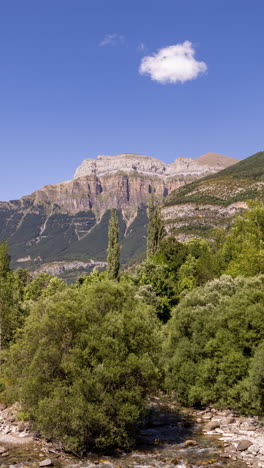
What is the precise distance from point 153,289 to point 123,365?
46846mm

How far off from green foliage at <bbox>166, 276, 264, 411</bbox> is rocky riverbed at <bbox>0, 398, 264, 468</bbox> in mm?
2088

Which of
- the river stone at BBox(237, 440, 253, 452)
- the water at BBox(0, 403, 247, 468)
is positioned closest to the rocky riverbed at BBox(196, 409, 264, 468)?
the river stone at BBox(237, 440, 253, 452)

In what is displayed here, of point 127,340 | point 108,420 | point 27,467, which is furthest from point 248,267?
point 27,467

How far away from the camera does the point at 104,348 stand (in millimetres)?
27750

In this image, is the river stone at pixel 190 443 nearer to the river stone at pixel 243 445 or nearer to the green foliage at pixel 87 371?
the river stone at pixel 243 445

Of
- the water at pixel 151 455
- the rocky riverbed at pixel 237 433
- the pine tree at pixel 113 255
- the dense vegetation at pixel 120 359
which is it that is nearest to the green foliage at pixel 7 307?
the dense vegetation at pixel 120 359

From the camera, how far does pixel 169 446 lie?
2906 centimetres

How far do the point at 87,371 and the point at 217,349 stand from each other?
13.8 meters

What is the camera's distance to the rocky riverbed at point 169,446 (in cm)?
2553

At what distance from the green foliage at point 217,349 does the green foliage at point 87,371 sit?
24.2 ft

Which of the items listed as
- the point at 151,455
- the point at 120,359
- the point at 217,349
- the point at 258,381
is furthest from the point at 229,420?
the point at 120,359

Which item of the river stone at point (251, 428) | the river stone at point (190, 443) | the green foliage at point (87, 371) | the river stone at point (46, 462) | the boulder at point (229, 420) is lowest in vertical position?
the boulder at point (229, 420)

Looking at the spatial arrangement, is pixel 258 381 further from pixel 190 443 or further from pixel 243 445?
pixel 190 443

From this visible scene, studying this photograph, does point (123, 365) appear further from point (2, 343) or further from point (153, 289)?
point (153, 289)
